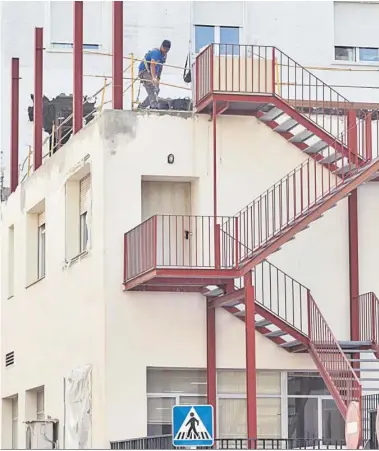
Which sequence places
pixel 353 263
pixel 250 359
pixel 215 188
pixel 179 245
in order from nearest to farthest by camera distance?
pixel 250 359 < pixel 215 188 < pixel 179 245 < pixel 353 263

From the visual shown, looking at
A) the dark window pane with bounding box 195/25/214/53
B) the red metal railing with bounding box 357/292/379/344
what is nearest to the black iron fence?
the red metal railing with bounding box 357/292/379/344

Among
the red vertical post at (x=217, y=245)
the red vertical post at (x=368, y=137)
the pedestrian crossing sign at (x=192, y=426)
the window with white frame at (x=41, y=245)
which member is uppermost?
the red vertical post at (x=368, y=137)

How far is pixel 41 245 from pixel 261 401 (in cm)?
888

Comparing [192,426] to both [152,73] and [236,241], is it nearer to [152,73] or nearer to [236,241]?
[236,241]

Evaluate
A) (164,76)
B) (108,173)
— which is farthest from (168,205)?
(164,76)

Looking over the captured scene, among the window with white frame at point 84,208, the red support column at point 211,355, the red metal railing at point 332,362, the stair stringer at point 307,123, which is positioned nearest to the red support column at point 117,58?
the window with white frame at point 84,208

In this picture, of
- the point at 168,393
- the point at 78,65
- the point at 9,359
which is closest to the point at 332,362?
the point at 168,393

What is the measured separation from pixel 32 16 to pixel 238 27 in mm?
6376

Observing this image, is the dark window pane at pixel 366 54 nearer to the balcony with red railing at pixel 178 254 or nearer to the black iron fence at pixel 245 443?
the balcony with red railing at pixel 178 254

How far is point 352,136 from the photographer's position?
32.9 metres

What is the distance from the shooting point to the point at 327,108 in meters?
34.6

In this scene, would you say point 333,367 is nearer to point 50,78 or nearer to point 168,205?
point 168,205

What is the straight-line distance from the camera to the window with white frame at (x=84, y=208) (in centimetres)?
3591

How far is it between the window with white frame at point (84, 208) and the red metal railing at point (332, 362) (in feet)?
18.7
